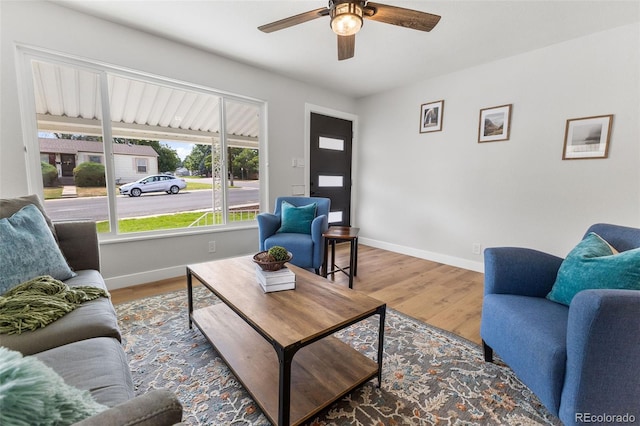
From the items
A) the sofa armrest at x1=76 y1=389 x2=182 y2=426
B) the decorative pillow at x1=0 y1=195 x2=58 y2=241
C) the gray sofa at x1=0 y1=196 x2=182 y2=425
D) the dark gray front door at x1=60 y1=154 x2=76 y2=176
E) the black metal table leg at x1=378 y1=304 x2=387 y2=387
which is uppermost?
the dark gray front door at x1=60 y1=154 x2=76 y2=176

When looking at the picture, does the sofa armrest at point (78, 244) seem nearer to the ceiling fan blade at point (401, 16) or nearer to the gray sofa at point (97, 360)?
the gray sofa at point (97, 360)

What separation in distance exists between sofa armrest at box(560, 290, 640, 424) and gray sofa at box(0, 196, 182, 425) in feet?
4.20

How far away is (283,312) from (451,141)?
319 cm

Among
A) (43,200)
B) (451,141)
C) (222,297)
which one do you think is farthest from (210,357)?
(451,141)

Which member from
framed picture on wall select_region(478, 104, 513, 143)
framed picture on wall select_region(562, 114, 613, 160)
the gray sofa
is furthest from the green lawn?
framed picture on wall select_region(562, 114, 613, 160)

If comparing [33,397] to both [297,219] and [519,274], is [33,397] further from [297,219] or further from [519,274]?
[297,219]

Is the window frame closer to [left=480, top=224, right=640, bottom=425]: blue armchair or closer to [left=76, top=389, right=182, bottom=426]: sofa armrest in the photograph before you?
[left=76, top=389, right=182, bottom=426]: sofa armrest

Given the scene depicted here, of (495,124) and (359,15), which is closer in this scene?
(359,15)

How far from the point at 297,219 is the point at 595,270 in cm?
230

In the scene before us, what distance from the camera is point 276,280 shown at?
149cm

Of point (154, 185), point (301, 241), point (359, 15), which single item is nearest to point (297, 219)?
point (301, 241)

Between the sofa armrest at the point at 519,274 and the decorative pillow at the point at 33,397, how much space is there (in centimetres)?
173

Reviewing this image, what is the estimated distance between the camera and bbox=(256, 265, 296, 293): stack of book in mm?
1468

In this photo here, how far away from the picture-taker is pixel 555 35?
249 cm
